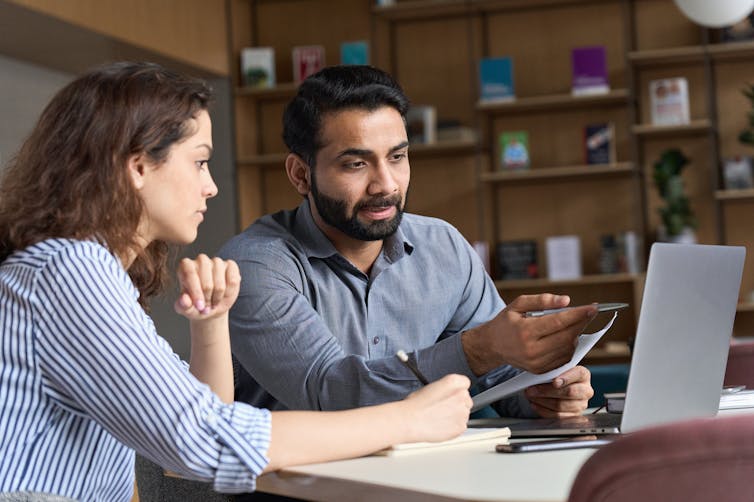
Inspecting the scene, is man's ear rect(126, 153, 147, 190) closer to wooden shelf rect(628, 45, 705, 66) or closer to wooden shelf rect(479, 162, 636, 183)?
wooden shelf rect(479, 162, 636, 183)

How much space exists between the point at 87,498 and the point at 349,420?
0.34 metres

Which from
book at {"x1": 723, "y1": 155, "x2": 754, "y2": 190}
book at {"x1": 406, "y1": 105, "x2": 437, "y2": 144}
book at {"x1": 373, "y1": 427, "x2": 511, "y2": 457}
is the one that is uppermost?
book at {"x1": 406, "y1": 105, "x2": 437, "y2": 144}

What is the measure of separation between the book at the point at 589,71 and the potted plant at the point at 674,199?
530 millimetres

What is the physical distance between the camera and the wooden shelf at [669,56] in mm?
6059

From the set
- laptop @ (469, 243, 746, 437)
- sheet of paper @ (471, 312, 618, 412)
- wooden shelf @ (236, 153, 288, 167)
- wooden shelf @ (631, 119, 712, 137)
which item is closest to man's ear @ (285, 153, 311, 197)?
sheet of paper @ (471, 312, 618, 412)

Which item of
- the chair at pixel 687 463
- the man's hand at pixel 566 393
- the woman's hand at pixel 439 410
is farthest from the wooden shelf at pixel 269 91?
the chair at pixel 687 463

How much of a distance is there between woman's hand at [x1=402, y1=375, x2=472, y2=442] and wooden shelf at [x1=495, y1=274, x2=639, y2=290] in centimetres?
469

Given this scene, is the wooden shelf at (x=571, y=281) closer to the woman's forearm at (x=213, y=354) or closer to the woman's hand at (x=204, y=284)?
the woman's forearm at (x=213, y=354)

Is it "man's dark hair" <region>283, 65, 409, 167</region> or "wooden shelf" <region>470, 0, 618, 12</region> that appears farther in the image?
"wooden shelf" <region>470, 0, 618, 12</region>

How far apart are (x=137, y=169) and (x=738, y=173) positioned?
510cm

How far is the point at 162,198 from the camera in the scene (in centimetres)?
151

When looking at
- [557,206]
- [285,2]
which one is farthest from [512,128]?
[285,2]

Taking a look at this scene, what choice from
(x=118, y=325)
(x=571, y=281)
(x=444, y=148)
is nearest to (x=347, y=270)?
(x=118, y=325)

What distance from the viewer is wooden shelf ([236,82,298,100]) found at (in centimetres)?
657
